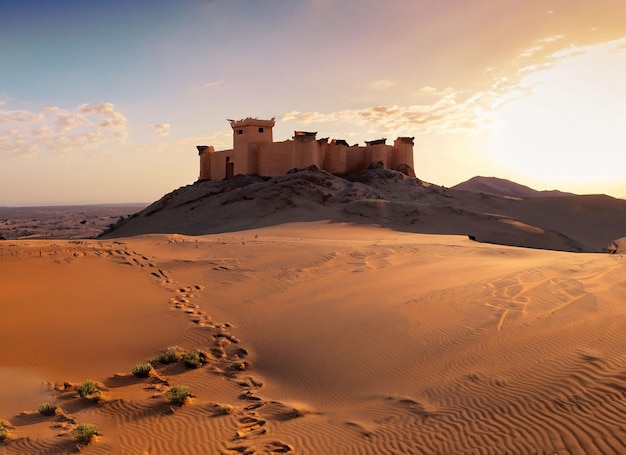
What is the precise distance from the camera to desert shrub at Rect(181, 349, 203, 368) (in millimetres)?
6547

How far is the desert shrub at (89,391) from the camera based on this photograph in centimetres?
542

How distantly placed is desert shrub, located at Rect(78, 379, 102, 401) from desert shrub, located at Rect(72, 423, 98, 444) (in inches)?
31.7

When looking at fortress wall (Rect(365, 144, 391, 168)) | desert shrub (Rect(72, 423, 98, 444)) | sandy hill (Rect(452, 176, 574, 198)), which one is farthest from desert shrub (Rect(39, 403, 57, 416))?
sandy hill (Rect(452, 176, 574, 198))

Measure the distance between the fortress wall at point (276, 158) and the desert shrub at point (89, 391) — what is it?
28.9 meters

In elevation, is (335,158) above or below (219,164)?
above

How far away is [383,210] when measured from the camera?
2630cm

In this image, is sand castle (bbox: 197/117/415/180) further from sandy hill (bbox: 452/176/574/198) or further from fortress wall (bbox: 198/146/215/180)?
sandy hill (bbox: 452/176/574/198)

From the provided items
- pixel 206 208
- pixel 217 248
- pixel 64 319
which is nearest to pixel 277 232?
pixel 217 248

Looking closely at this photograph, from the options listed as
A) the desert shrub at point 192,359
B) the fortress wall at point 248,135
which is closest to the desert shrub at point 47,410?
the desert shrub at point 192,359

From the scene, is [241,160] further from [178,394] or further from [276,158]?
[178,394]

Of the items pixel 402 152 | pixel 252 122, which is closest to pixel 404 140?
pixel 402 152

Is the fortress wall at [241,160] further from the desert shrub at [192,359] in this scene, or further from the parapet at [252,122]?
the desert shrub at [192,359]

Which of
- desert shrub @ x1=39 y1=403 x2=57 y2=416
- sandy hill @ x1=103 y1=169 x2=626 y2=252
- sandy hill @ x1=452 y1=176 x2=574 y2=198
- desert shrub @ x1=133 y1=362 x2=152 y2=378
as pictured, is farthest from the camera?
sandy hill @ x1=452 y1=176 x2=574 y2=198

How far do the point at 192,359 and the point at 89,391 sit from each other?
150 centimetres
